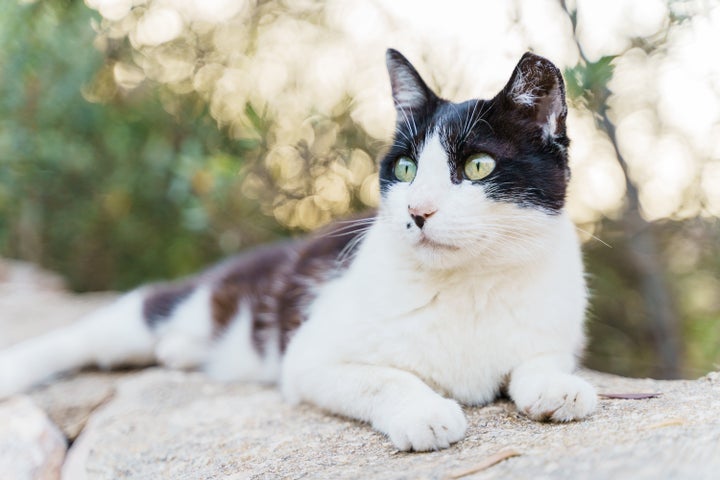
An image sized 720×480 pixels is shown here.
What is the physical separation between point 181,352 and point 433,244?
1.52 m

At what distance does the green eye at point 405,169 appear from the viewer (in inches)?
70.2

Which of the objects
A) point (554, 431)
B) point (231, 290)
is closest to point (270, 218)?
point (231, 290)

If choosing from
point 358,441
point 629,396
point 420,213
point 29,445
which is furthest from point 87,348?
point 629,396

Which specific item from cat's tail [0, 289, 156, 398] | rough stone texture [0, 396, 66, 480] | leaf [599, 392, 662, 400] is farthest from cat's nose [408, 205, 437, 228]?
cat's tail [0, 289, 156, 398]

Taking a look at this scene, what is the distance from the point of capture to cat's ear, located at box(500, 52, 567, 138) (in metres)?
1.65

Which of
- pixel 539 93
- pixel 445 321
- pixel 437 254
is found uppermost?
pixel 539 93

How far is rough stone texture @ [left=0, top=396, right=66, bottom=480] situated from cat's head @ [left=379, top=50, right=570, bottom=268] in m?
1.18

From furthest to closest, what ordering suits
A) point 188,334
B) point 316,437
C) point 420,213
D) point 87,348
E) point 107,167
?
point 107,167 < point 188,334 < point 87,348 < point 316,437 < point 420,213

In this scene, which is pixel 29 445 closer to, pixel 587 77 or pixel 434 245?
pixel 434 245

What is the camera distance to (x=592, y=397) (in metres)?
1.51

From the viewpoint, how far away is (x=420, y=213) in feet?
5.17

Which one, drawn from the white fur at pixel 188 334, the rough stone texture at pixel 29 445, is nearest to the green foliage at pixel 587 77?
the white fur at pixel 188 334

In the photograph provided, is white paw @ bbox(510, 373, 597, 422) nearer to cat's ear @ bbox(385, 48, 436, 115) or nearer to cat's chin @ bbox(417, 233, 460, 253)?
cat's chin @ bbox(417, 233, 460, 253)

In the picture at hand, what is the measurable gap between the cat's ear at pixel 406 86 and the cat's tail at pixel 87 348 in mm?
1570
